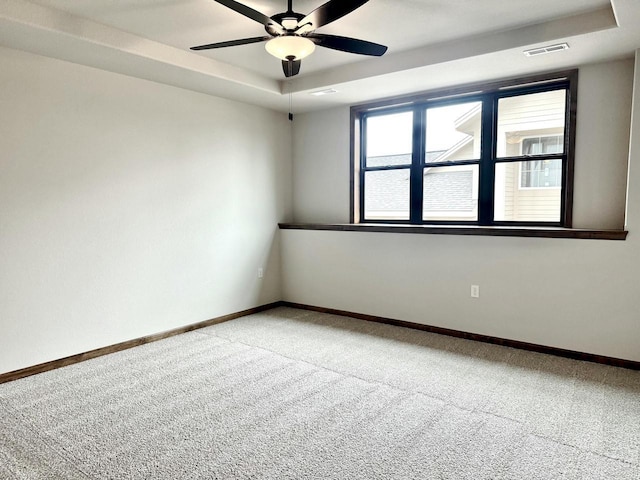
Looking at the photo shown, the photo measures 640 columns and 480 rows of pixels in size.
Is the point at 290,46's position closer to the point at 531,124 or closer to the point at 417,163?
the point at 417,163

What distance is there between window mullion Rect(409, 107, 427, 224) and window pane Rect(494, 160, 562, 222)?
800 millimetres

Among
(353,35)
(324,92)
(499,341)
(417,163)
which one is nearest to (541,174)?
(417,163)

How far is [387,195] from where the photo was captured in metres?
4.96

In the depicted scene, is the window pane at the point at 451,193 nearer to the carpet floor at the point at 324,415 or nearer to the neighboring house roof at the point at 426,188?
the neighboring house roof at the point at 426,188

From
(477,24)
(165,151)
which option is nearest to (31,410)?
(165,151)

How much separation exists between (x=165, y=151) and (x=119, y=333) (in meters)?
1.72

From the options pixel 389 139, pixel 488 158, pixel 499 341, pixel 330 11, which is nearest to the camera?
pixel 330 11

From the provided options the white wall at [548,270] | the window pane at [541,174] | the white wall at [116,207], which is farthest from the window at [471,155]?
the white wall at [116,207]

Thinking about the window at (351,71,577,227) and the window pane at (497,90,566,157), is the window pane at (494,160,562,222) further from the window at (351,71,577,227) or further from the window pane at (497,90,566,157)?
the window pane at (497,90,566,157)

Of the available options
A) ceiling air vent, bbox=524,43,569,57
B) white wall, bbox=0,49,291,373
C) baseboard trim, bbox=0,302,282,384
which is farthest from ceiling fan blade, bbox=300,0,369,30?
baseboard trim, bbox=0,302,282,384

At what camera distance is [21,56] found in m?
3.11

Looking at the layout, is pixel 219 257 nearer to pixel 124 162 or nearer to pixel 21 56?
pixel 124 162

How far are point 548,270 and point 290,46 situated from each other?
2743 millimetres

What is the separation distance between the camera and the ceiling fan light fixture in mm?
2588
